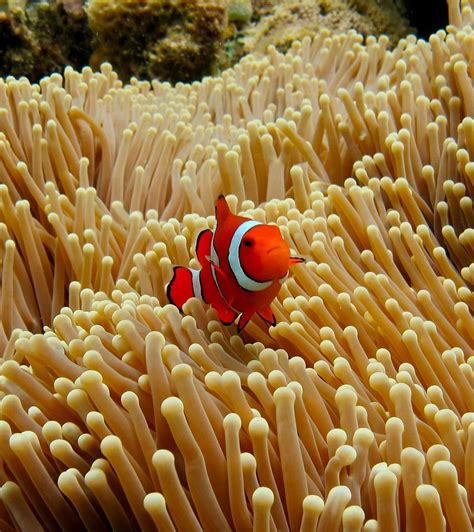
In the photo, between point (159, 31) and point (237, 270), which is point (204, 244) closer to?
point (237, 270)

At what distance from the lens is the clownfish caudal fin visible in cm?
110

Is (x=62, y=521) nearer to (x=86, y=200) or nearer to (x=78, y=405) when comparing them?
(x=78, y=405)

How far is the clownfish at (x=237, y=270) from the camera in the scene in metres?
0.90

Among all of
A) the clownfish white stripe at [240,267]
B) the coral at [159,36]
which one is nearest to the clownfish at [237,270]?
the clownfish white stripe at [240,267]

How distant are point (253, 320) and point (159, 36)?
1.98 meters

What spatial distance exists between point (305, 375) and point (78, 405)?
0.36 meters

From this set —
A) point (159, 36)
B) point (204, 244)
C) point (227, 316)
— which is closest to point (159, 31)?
point (159, 36)

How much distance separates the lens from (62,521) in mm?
887

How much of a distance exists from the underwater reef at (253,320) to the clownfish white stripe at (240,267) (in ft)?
0.37

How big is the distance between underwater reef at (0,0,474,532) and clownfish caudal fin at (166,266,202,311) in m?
0.04

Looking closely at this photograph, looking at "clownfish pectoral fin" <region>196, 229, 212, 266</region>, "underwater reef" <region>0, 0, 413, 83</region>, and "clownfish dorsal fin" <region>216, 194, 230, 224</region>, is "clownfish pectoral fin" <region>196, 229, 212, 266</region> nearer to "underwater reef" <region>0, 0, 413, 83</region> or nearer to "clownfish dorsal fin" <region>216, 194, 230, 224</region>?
"clownfish dorsal fin" <region>216, 194, 230, 224</region>

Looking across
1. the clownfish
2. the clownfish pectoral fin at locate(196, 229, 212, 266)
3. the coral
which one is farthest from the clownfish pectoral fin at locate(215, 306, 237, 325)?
the coral

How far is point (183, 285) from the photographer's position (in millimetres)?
1113

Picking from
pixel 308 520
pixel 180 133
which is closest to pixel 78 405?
pixel 308 520
